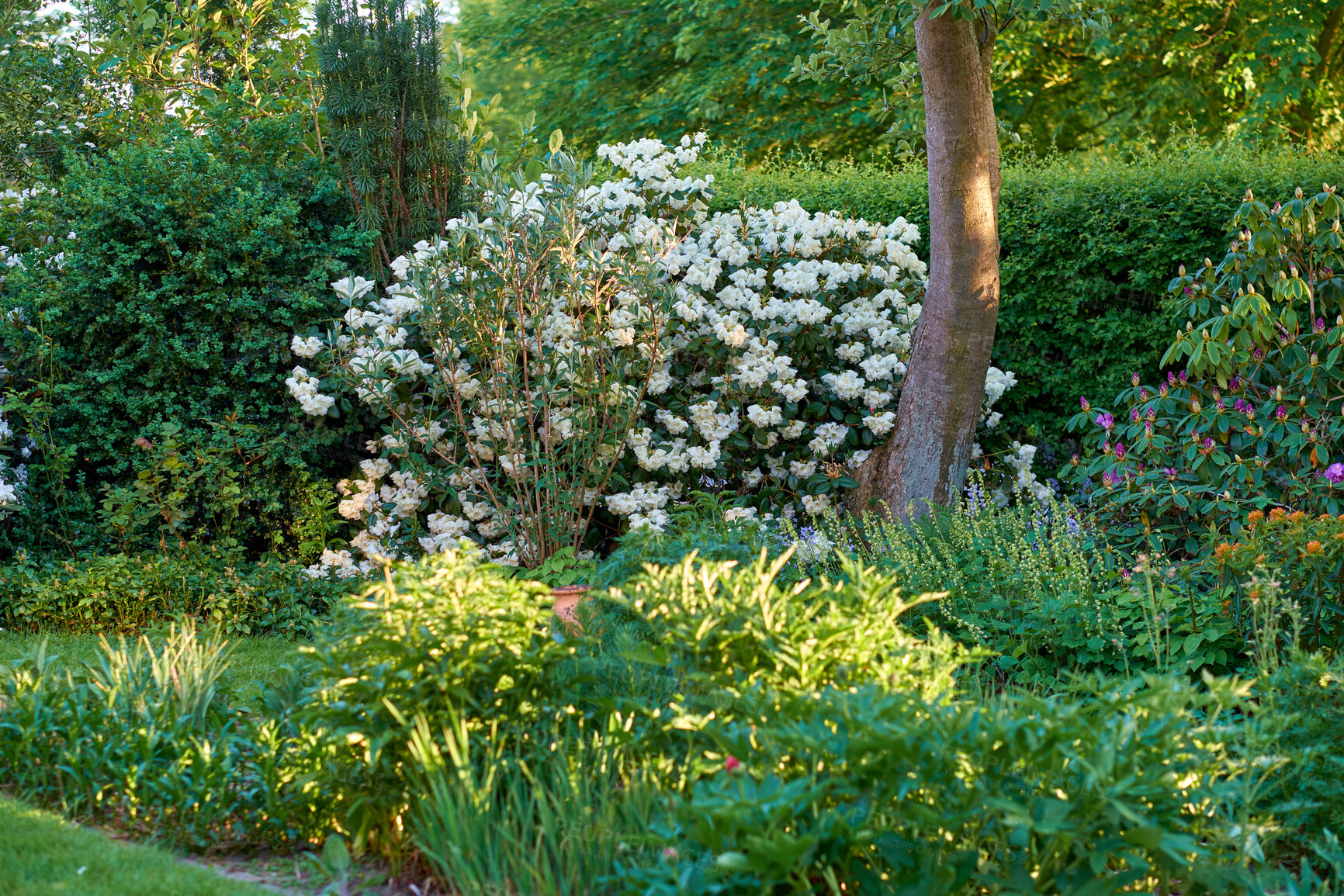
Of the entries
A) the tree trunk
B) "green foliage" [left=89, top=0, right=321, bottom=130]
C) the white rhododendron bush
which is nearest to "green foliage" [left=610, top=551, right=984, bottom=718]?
the white rhododendron bush

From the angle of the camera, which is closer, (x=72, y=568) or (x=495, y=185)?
(x=495, y=185)

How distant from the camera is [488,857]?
2592 mm

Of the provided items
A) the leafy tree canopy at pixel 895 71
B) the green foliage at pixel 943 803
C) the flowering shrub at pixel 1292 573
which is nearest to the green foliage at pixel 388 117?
the leafy tree canopy at pixel 895 71

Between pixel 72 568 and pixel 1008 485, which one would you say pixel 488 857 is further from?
pixel 1008 485

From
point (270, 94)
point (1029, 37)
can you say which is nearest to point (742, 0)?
point (1029, 37)

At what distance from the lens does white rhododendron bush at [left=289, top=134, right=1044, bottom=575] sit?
5738 millimetres

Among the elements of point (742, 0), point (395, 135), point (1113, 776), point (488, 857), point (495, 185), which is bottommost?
point (488, 857)

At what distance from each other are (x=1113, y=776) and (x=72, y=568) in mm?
5432

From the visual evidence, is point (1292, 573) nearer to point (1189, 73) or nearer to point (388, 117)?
point (388, 117)

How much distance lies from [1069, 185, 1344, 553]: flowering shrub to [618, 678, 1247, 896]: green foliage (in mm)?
2706

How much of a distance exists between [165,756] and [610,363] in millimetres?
3222

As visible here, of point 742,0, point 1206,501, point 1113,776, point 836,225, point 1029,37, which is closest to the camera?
point 1113,776

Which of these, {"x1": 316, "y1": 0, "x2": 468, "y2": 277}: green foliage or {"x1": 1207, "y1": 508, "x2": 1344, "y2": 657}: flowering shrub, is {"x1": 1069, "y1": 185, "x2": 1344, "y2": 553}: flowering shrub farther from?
{"x1": 316, "y1": 0, "x2": 468, "y2": 277}: green foliage

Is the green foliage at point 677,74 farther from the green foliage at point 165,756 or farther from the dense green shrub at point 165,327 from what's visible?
the green foliage at point 165,756
